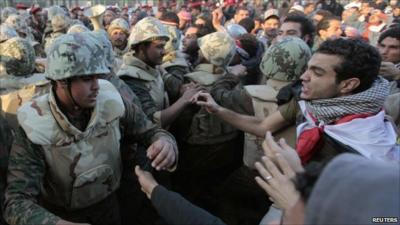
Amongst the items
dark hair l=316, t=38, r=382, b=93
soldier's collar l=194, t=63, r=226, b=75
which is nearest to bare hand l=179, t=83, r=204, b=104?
soldier's collar l=194, t=63, r=226, b=75

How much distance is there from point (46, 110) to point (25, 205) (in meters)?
0.56

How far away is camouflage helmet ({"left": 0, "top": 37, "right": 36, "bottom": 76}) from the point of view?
3688 millimetres

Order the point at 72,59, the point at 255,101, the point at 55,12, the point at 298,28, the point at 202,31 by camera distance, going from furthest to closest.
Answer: the point at 55,12, the point at 202,31, the point at 298,28, the point at 255,101, the point at 72,59

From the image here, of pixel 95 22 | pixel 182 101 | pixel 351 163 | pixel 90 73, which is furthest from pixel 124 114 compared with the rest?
pixel 95 22

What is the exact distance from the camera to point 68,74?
2104 millimetres

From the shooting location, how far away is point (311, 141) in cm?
201

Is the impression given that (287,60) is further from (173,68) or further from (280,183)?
(173,68)

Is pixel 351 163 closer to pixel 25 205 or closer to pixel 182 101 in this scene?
pixel 25 205

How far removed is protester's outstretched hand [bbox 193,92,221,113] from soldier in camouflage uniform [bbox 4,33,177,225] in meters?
0.65

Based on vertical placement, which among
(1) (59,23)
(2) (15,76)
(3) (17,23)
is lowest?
(3) (17,23)

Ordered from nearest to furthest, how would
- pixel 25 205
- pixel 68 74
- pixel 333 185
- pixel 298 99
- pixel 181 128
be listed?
pixel 333 185
pixel 25 205
pixel 68 74
pixel 298 99
pixel 181 128

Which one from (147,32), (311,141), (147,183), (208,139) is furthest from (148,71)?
(311,141)

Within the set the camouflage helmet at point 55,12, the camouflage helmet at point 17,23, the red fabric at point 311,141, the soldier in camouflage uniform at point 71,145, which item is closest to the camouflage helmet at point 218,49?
the soldier in camouflage uniform at point 71,145

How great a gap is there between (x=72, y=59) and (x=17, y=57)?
76.8 inches
